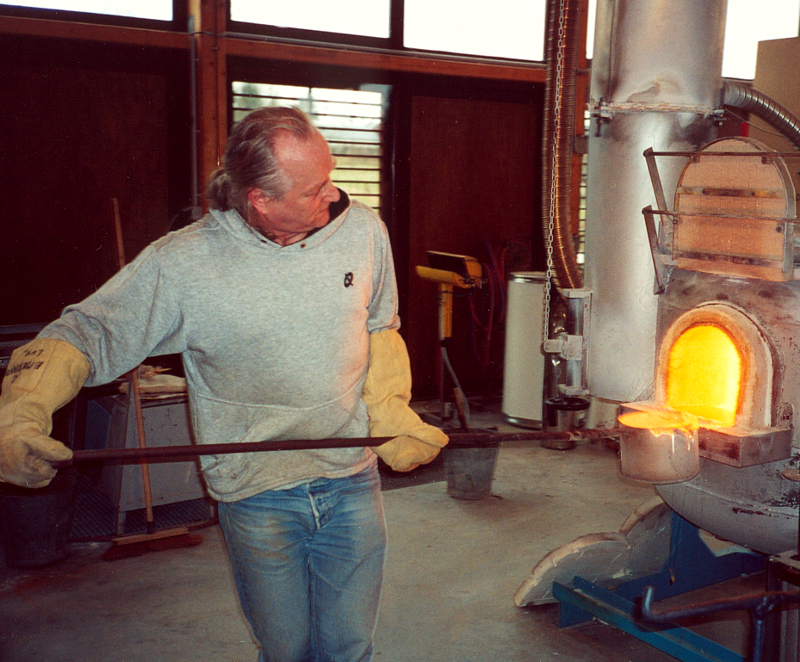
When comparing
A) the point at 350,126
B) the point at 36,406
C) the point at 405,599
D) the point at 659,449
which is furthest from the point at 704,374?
the point at 350,126

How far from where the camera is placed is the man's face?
73.2 inches

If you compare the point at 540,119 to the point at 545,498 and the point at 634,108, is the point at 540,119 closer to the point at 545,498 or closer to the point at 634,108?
the point at 545,498

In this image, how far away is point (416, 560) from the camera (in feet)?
12.3

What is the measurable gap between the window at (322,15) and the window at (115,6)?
422 mm

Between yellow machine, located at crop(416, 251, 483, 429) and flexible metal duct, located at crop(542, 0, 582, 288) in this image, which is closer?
flexible metal duct, located at crop(542, 0, 582, 288)

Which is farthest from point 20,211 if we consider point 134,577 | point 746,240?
point 746,240

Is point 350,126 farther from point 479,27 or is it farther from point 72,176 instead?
point 72,176

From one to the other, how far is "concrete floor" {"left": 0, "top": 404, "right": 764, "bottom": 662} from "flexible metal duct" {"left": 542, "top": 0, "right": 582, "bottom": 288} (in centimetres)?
123

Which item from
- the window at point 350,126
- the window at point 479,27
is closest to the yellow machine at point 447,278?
the window at point 350,126

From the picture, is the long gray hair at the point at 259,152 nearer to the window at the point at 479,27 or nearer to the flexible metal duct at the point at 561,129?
the flexible metal duct at the point at 561,129

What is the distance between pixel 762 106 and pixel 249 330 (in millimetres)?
2138

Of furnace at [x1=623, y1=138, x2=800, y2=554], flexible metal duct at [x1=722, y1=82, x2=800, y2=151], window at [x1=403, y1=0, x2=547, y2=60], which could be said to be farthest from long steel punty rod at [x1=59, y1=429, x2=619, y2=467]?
window at [x1=403, y1=0, x2=547, y2=60]

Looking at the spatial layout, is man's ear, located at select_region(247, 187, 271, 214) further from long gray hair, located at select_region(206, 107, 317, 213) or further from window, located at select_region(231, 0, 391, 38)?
window, located at select_region(231, 0, 391, 38)

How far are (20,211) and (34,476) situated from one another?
11.6ft
